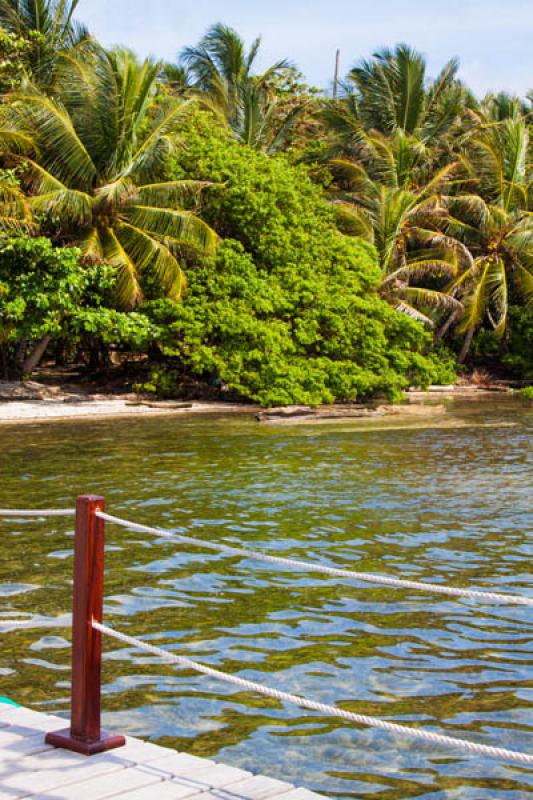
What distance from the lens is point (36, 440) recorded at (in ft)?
59.0

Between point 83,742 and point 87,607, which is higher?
point 87,607

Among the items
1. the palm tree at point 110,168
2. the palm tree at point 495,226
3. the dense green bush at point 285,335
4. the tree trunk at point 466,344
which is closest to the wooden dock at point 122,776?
the palm tree at point 110,168

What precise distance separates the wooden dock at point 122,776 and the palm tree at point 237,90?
29.1 m

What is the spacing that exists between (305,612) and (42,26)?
2397 centimetres

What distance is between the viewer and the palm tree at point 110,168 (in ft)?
76.2

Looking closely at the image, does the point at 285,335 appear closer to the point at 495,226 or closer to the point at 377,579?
the point at 495,226

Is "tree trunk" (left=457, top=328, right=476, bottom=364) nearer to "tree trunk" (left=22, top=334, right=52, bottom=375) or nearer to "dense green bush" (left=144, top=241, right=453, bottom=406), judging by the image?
"dense green bush" (left=144, top=241, right=453, bottom=406)

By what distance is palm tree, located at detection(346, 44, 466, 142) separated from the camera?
35312 mm

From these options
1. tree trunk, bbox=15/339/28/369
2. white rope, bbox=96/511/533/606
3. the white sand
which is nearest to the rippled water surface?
white rope, bbox=96/511/533/606

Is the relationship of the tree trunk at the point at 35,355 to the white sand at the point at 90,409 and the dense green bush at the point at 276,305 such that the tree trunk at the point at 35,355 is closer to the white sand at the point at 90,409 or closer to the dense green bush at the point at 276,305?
the white sand at the point at 90,409

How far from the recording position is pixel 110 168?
78.8 feet

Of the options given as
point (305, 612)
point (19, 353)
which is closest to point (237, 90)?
point (19, 353)

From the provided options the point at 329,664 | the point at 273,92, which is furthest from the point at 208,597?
the point at 273,92

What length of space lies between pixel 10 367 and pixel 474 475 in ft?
48.6
